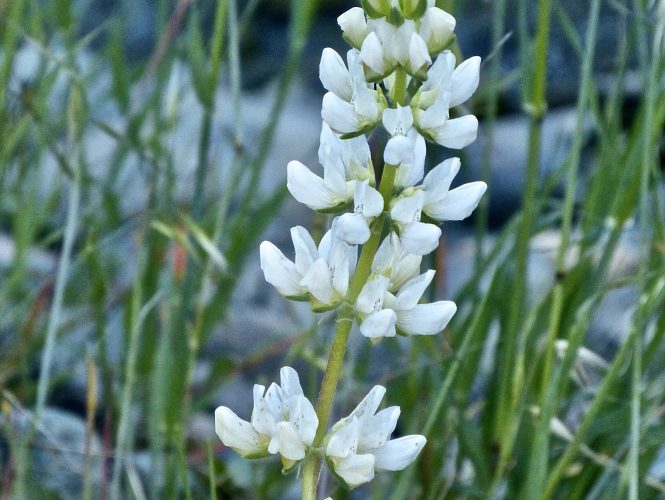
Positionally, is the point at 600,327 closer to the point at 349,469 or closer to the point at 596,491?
the point at 596,491

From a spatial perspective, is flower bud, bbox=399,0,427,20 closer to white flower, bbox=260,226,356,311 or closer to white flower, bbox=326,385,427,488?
white flower, bbox=260,226,356,311

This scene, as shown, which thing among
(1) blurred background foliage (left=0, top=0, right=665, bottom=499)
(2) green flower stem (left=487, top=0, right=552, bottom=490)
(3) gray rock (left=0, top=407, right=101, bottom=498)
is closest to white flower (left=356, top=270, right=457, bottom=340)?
(1) blurred background foliage (left=0, top=0, right=665, bottom=499)

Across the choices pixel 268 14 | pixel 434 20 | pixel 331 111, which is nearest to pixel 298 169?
pixel 331 111

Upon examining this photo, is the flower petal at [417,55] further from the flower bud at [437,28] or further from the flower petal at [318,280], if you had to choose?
the flower petal at [318,280]

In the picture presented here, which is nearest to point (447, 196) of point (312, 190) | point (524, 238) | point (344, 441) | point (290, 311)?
point (312, 190)

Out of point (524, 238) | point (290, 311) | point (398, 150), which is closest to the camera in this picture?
point (398, 150)

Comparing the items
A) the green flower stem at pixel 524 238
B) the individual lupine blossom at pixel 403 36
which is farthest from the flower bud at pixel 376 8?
the green flower stem at pixel 524 238

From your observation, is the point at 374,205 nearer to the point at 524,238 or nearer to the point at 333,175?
the point at 333,175
